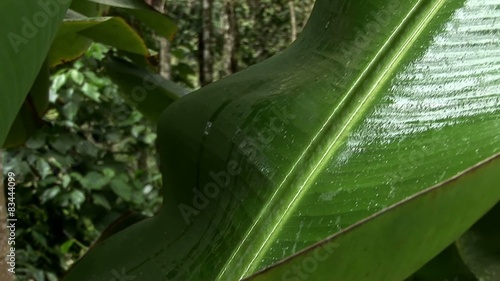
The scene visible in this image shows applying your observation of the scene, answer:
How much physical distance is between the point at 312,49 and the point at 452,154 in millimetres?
175

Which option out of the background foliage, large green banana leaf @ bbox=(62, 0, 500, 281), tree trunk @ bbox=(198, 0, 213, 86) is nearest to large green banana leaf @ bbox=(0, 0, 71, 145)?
large green banana leaf @ bbox=(62, 0, 500, 281)

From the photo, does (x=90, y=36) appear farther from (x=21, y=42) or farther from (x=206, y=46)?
(x=206, y=46)

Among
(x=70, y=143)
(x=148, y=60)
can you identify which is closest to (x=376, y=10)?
(x=148, y=60)

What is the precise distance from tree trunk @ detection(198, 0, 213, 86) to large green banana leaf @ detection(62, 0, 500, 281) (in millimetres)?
2133

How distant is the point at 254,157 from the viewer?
379mm

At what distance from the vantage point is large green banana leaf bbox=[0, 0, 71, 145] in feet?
Answer: 0.94

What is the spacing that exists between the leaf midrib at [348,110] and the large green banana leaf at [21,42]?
0.15 meters

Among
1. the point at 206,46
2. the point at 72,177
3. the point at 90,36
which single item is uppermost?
the point at 206,46

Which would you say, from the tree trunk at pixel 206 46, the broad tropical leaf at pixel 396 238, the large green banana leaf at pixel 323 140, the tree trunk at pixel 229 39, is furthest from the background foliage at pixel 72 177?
the broad tropical leaf at pixel 396 238

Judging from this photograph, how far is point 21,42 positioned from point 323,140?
193mm

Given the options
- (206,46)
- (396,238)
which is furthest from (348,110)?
(206,46)

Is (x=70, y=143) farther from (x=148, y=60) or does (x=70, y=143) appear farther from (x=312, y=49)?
(x=312, y=49)

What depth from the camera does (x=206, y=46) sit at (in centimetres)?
266

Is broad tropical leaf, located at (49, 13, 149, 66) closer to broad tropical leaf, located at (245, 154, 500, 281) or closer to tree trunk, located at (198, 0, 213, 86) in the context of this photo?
broad tropical leaf, located at (245, 154, 500, 281)
